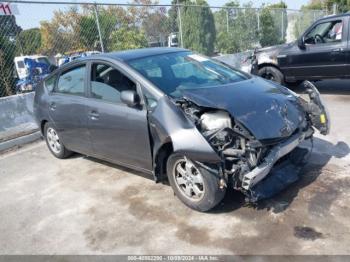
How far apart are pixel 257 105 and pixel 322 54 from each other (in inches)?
208

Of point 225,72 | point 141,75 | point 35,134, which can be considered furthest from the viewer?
point 35,134

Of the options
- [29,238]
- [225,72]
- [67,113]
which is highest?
[225,72]

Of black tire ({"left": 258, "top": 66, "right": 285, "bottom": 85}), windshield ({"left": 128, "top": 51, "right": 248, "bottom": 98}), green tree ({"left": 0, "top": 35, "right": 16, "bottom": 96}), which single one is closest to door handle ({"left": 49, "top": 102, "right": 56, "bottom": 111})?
windshield ({"left": 128, "top": 51, "right": 248, "bottom": 98})

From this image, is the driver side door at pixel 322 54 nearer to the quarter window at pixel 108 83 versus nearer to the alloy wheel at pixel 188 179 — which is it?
the quarter window at pixel 108 83

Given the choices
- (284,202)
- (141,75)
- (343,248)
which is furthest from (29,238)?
(343,248)

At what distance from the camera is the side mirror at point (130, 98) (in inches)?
163

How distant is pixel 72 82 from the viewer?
5.40m

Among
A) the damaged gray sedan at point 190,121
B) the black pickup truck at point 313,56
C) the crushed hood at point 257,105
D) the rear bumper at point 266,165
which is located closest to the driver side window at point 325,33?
the black pickup truck at point 313,56

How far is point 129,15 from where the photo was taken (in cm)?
1128

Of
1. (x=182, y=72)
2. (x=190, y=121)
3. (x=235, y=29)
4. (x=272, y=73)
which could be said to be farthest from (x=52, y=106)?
(x=235, y=29)

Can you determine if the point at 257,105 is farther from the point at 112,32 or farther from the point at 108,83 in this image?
the point at 112,32

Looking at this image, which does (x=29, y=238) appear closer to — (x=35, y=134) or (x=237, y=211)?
(x=237, y=211)

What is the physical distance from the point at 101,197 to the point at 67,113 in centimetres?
143

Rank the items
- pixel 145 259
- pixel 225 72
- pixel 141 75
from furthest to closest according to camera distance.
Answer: pixel 225 72 < pixel 141 75 < pixel 145 259
